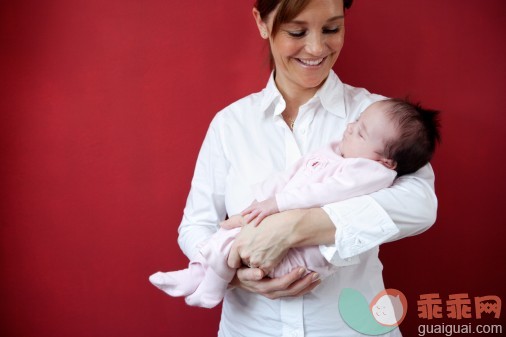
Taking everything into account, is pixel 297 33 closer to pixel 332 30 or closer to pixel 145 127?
pixel 332 30

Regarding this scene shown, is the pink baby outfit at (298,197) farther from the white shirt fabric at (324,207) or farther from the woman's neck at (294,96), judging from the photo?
the woman's neck at (294,96)

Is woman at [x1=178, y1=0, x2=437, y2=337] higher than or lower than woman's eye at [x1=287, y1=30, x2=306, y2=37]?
lower

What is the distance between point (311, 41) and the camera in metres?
1.54

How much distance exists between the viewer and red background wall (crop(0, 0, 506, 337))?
2.10m

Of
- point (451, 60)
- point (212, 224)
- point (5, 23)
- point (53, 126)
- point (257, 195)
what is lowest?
point (212, 224)

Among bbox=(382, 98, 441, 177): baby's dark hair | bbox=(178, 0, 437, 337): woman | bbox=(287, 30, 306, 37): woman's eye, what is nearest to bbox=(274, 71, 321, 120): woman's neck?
bbox=(178, 0, 437, 337): woman

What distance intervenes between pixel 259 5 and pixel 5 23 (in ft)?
3.58

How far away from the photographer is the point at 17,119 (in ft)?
6.84

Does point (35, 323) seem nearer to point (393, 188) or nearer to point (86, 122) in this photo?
point (86, 122)

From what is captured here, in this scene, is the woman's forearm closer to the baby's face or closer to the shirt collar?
the baby's face

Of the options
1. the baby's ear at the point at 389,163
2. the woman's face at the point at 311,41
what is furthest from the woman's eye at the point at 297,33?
the baby's ear at the point at 389,163

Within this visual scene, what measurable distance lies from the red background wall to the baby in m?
0.72

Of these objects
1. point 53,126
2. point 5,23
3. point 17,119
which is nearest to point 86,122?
point 53,126

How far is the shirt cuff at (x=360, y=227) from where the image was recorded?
1293 mm
